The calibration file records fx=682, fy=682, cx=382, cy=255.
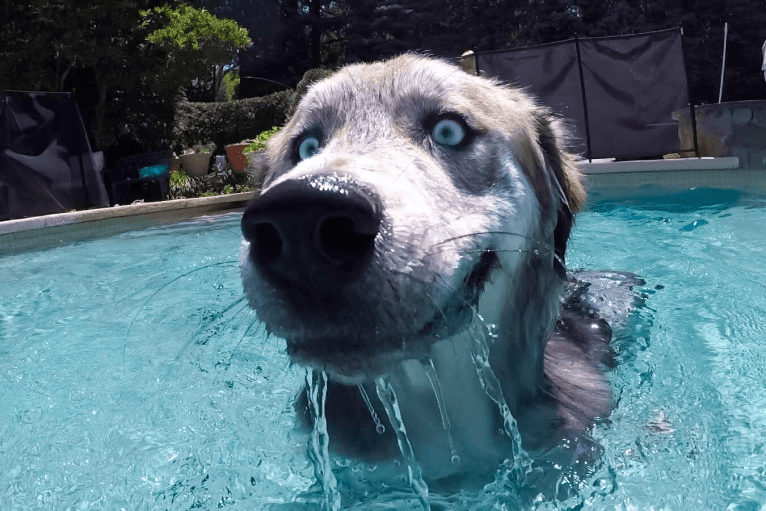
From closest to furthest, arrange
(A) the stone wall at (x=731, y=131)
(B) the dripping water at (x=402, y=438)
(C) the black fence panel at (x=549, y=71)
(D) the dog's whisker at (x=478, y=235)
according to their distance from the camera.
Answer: (D) the dog's whisker at (x=478, y=235)
(B) the dripping water at (x=402, y=438)
(A) the stone wall at (x=731, y=131)
(C) the black fence panel at (x=549, y=71)

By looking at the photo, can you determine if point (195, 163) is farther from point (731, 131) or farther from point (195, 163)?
point (731, 131)

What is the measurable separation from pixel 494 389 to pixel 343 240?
4.01 feet

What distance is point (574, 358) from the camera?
345cm

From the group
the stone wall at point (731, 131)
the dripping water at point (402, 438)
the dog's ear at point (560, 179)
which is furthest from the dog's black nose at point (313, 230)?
the stone wall at point (731, 131)

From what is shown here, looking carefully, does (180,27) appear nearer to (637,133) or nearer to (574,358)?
(637,133)

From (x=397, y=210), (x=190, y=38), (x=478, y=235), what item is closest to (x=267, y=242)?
(x=397, y=210)

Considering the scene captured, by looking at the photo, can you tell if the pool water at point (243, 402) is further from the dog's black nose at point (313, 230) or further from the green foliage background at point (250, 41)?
the green foliage background at point (250, 41)

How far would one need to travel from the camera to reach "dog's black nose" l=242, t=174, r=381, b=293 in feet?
5.41

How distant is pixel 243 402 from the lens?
3.65 metres

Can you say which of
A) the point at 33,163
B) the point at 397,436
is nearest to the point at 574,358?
the point at 397,436

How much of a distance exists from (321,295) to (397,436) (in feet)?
3.31

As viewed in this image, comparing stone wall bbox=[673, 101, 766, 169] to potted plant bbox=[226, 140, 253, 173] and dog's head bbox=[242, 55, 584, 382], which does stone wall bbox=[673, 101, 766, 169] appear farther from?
dog's head bbox=[242, 55, 584, 382]

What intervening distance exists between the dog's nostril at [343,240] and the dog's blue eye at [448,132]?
2.85ft

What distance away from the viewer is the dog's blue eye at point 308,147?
2.72 m
